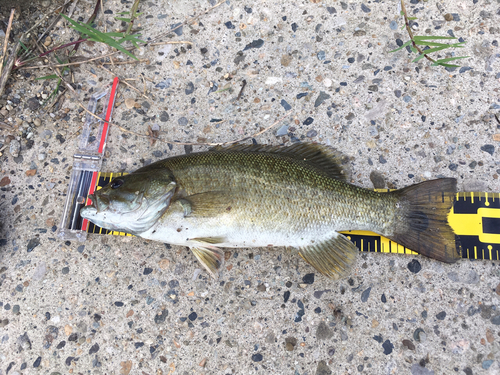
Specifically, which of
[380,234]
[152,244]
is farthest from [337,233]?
[152,244]

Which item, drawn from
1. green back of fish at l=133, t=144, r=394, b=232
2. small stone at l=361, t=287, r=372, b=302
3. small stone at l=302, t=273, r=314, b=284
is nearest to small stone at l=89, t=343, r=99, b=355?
green back of fish at l=133, t=144, r=394, b=232

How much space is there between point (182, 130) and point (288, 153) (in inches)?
40.6

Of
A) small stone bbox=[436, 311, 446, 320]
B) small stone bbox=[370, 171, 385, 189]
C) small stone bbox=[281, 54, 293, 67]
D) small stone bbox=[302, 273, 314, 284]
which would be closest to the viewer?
small stone bbox=[436, 311, 446, 320]

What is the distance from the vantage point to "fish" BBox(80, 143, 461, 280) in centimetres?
217

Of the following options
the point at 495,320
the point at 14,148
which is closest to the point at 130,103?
the point at 14,148

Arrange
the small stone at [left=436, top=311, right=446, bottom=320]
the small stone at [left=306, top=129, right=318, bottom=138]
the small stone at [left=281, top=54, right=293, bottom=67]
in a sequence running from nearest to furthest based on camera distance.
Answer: the small stone at [left=436, top=311, right=446, bottom=320] < the small stone at [left=306, top=129, right=318, bottom=138] < the small stone at [left=281, top=54, right=293, bottom=67]

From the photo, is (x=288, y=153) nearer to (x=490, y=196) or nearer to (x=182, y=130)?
(x=182, y=130)

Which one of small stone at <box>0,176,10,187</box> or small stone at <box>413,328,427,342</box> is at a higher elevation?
small stone at <box>0,176,10,187</box>

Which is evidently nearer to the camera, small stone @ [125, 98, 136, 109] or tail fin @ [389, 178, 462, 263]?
tail fin @ [389, 178, 462, 263]

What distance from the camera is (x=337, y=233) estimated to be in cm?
237

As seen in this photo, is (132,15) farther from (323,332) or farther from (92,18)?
(323,332)

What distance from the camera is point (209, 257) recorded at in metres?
2.39

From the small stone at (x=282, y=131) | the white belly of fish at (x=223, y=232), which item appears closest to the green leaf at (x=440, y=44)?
the small stone at (x=282, y=131)

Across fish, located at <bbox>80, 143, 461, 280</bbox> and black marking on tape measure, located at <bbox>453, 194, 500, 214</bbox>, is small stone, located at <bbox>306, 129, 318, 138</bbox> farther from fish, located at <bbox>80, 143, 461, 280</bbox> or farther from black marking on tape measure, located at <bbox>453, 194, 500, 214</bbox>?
black marking on tape measure, located at <bbox>453, 194, 500, 214</bbox>
